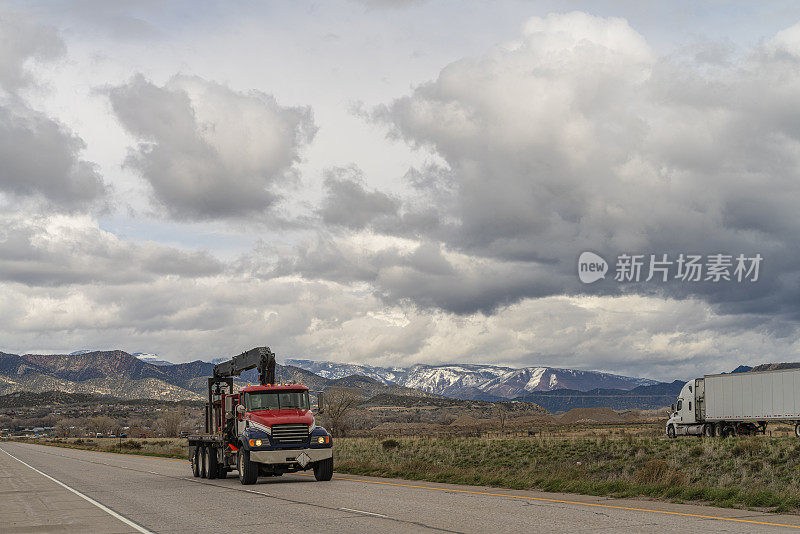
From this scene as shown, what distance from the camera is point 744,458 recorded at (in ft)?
108

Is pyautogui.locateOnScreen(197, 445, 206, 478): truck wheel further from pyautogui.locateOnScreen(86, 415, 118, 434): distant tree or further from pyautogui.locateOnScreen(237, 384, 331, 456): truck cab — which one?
pyautogui.locateOnScreen(86, 415, 118, 434): distant tree

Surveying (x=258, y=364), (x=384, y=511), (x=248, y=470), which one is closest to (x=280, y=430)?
(x=248, y=470)

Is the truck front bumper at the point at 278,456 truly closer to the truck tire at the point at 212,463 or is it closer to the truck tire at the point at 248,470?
the truck tire at the point at 248,470

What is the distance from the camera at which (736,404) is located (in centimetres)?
5194

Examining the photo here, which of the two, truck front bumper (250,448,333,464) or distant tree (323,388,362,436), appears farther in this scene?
distant tree (323,388,362,436)

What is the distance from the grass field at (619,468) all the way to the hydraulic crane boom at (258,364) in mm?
5637

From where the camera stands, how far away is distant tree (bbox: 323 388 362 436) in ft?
319

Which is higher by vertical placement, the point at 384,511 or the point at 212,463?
the point at 384,511

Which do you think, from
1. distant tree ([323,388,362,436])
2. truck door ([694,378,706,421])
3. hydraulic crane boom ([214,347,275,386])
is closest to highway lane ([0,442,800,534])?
hydraulic crane boom ([214,347,275,386])

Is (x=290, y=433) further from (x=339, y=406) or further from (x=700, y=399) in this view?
(x=339, y=406)

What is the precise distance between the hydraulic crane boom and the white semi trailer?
32.1 meters

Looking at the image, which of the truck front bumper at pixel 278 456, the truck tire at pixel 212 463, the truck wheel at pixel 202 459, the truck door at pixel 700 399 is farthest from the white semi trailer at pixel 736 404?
the truck wheel at pixel 202 459

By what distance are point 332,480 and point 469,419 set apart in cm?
15868

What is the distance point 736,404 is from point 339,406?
54.4 meters
